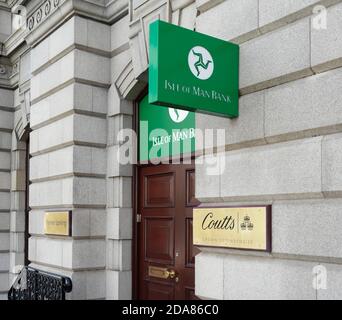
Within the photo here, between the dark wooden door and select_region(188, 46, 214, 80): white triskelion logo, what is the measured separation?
221cm

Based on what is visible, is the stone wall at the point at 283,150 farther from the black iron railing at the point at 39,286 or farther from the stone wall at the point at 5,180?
the stone wall at the point at 5,180

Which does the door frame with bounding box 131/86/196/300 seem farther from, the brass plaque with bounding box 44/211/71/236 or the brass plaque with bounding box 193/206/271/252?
the brass plaque with bounding box 193/206/271/252

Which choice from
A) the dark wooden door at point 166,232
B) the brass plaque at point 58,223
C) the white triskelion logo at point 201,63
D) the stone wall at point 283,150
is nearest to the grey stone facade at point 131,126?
the stone wall at point 283,150

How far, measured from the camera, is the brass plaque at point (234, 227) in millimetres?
4566

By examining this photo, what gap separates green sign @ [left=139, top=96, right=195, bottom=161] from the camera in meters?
6.51

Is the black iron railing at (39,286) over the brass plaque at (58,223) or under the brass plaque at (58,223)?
under

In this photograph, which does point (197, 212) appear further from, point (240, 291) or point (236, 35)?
point (236, 35)

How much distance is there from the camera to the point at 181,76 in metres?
4.35

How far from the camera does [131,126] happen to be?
7.73 meters

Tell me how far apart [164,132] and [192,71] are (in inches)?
105

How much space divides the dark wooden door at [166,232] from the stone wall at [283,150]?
1.24 metres

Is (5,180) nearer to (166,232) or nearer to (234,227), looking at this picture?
(166,232)

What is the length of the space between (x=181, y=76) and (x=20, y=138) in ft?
25.9

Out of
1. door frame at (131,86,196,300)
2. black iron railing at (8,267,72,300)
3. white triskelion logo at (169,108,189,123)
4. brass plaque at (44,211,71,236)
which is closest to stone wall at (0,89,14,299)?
black iron railing at (8,267,72,300)
